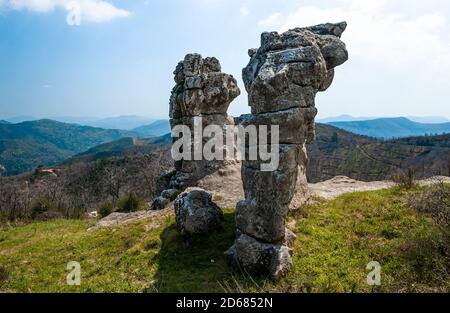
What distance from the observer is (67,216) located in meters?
31.5

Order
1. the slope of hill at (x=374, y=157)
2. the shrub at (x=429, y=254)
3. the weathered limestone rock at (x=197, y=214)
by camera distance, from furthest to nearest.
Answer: the slope of hill at (x=374, y=157), the weathered limestone rock at (x=197, y=214), the shrub at (x=429, y=254)

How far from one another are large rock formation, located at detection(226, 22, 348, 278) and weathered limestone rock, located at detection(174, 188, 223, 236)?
260cm

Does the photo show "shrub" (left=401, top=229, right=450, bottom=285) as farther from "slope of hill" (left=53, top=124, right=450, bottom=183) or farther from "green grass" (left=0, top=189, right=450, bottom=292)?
"slope of hill" (left=53, top=124, right=450, bottom=183)

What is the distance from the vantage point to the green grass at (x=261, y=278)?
1259 centimetres

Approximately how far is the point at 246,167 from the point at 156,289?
5.74 m

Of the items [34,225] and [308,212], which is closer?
[308,212]

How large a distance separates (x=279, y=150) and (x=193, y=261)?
5.94m

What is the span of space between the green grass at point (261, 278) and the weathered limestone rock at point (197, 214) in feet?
1.61

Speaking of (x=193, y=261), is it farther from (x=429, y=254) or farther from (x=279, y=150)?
(x=429, y=254)

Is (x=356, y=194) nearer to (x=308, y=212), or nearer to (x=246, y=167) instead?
(x=308, y=212)

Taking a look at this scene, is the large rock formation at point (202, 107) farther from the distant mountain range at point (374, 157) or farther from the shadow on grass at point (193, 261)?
the distant mountain range at point (374, 157)

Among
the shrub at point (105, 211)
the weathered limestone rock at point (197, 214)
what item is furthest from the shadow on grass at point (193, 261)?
the shrub at point (105, 211)
